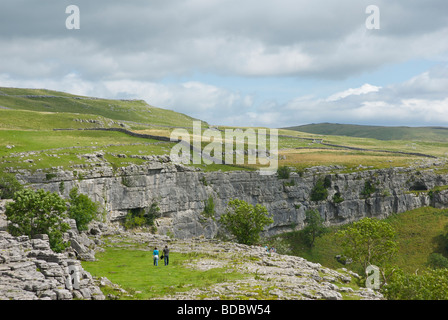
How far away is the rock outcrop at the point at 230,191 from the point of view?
268ft

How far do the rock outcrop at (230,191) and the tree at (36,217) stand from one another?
74.6 ft

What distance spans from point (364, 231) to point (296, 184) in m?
47.8

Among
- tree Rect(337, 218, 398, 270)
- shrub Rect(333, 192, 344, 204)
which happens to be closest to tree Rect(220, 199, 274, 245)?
tree Rect(337, 218, 398, 270)

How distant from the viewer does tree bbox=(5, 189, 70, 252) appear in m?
47.8

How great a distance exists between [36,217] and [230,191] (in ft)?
184

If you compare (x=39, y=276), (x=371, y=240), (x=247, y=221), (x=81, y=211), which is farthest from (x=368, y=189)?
(x=39, y=276)

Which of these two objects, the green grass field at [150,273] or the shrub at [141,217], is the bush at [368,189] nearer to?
the shrub at [141,217]

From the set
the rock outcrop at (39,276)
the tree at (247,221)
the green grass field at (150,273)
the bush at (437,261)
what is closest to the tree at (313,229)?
the bush at (437,261)

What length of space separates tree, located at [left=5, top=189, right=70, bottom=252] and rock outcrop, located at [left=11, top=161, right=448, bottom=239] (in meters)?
22.7

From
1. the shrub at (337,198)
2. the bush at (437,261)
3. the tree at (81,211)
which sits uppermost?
the tree at (81,211)

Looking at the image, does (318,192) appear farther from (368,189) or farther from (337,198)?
(368,189)

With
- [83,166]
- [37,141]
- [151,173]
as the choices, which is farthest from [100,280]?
[37,141]
